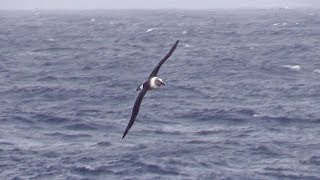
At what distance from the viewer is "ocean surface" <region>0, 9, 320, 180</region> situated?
29.4 meters

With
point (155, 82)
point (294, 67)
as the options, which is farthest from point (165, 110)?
point (155, 82)

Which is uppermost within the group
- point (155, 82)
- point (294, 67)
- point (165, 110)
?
point (155, 82)

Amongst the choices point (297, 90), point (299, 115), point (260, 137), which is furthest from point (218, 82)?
point (260, 137)

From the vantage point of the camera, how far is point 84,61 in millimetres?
57625

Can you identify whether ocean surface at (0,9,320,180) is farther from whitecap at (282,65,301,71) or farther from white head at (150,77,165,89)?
white head at (150,77,165,89)

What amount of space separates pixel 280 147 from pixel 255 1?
129 meters

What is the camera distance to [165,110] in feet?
130

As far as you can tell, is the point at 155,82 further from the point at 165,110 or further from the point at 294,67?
the point at 294,67

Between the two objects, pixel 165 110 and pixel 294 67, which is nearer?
pixel 165 110

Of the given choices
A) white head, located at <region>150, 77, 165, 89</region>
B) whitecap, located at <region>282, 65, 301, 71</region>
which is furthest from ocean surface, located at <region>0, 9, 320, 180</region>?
white head, located at <region>150, 77, 165, 89</region>

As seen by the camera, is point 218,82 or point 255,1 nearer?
point 218,82

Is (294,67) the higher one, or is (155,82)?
(155,82)

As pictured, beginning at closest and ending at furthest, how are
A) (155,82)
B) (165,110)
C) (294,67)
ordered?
(155,82) < (165,110) < (294,67)

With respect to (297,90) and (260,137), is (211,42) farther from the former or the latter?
(260,137)
